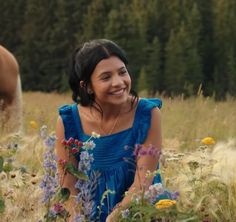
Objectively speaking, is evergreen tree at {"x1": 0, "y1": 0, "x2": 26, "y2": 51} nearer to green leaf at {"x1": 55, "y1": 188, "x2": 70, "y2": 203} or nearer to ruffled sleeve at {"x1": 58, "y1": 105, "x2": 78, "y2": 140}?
ruffled sleeve at {"x1": 58, "y1": 105, "x2": 78, "y2": 140}

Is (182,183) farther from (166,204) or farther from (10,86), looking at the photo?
(10,86)

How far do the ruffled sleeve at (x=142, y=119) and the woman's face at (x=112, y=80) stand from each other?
16 cm

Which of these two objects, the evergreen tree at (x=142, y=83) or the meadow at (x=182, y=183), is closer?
the meadow at (x=182, y=183)

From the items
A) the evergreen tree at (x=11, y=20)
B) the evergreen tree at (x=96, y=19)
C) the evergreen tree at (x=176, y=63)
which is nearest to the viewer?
the evergreen tree at (x=176, y=63)

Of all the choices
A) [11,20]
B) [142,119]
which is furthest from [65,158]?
[11,20]

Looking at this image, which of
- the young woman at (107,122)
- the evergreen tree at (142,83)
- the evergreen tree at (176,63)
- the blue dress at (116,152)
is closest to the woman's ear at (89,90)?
the young woman at (107,122)

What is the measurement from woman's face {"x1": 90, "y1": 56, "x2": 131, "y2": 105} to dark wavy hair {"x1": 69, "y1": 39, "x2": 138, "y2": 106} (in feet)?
0.08

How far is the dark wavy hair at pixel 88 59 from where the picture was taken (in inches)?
107

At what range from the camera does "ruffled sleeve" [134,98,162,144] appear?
9.21ft

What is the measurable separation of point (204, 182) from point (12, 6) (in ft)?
121

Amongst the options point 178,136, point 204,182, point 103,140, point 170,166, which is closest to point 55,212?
point 103,140

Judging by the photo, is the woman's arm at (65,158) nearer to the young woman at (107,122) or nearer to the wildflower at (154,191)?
the young woman at (107,122)

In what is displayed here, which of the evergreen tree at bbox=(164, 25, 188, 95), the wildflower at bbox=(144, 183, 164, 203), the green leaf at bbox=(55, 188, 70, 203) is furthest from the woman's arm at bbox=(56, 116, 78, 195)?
the evergreen tree at bbox=(164, 25, 188, 95)

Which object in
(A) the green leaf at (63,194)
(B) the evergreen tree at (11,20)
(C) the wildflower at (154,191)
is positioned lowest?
(B) the evergreen tree at (11,20)
